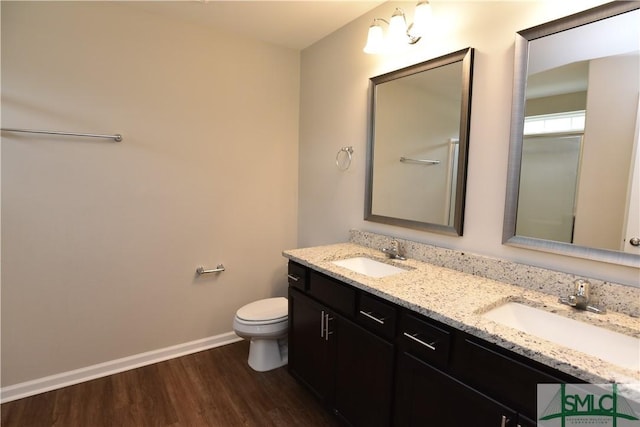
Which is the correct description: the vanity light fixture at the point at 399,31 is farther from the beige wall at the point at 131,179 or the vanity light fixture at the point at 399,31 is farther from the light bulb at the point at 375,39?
the beige wall at the point at 131,179

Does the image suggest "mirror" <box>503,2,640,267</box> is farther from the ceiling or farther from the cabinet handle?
the ceiling

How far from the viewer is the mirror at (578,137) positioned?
121 centimetres

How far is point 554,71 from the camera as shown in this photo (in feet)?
4.50

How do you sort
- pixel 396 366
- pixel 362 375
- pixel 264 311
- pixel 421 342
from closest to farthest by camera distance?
pixel 421 342 < pixel 396 366 < pixel 362 375 < pixel 264 311

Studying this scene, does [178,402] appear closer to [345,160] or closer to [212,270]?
[212,270]

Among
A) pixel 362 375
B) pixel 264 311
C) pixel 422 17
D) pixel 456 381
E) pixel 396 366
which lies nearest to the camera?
pixel 456 381

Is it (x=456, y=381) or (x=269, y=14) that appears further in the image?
(x=269, y=14)

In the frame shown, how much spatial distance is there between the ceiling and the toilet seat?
2008mm

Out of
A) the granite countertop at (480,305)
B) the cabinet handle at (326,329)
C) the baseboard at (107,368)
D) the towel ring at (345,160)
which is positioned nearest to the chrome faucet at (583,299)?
the granite countertop at (480,305)

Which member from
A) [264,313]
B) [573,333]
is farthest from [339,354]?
[573,333]

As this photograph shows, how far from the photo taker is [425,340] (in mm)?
1280

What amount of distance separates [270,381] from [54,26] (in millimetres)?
2553

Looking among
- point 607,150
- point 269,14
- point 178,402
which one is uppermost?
point 269,14

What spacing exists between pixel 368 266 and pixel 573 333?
104 centimetres
